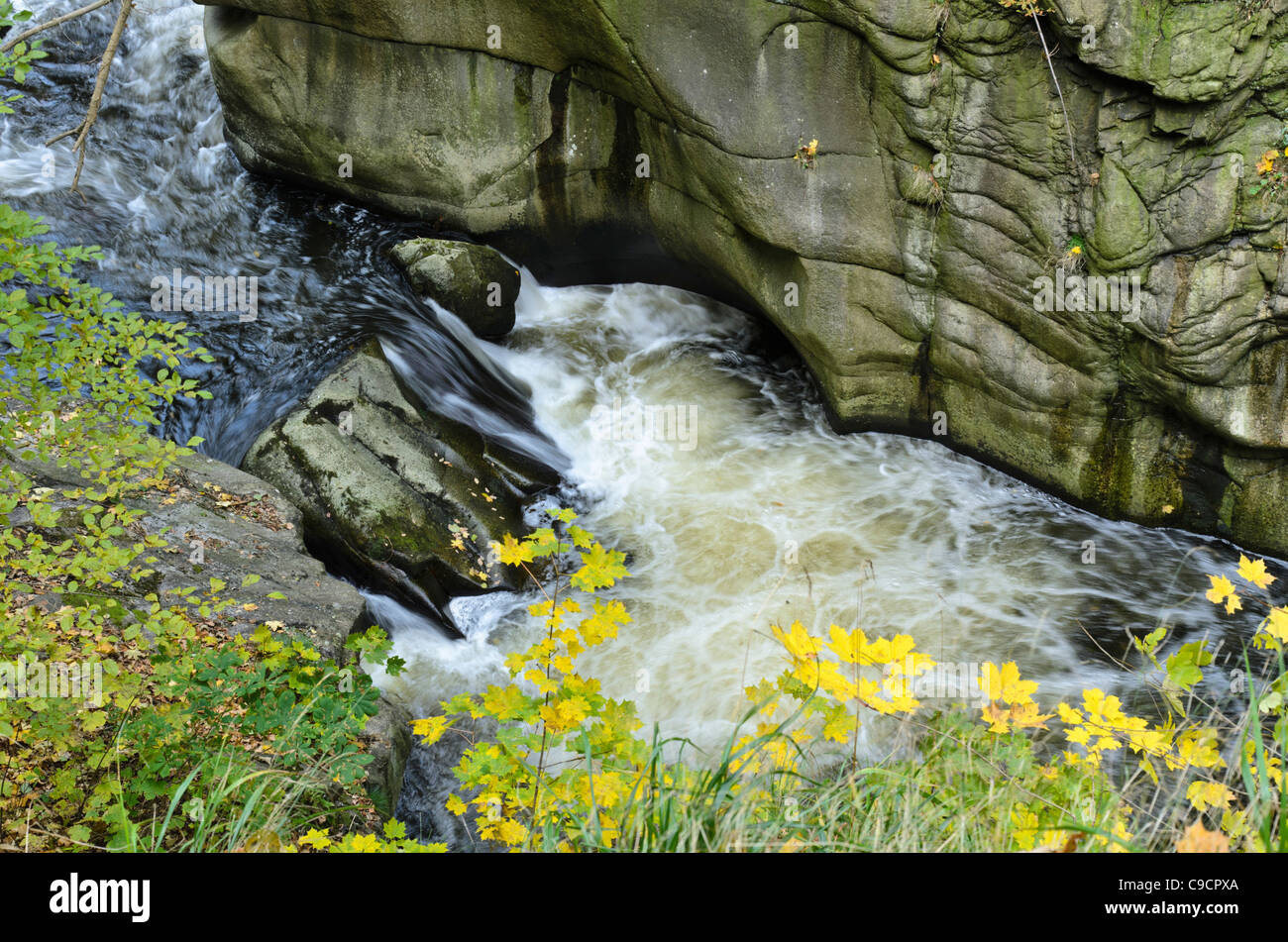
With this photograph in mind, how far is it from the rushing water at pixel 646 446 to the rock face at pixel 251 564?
2.23ft

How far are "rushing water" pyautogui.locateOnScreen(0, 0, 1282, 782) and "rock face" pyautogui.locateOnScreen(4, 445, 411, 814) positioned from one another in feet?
2.23

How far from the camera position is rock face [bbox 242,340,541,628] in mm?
5883

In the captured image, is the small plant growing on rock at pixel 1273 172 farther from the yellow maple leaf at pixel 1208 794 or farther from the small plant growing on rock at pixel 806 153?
the yellow maple leaf at pixel 1208 794

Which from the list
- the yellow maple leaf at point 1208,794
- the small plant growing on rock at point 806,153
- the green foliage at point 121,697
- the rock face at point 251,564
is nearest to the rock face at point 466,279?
the rock face at point 251,564

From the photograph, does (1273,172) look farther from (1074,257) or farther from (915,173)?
(915,173)

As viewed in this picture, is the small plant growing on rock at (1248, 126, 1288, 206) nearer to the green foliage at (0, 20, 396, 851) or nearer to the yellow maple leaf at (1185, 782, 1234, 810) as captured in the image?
the yellow maple leaf at (1185, 782, 1234, 810)

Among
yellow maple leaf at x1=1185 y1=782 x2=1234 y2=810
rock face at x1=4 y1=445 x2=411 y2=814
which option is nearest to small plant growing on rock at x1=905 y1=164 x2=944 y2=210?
rock face at x1=4 y1=445 x2=411 y2=814

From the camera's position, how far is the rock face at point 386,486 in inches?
Result: 232

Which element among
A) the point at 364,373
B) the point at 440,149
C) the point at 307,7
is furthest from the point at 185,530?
the point at 307,7

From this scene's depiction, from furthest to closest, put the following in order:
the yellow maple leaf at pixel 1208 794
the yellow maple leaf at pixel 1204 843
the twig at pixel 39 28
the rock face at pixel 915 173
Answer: the rock face at pixel 915 173 → the twig at pixel 39 28 → the yellow maple leaf at pixel 1208 794 → the yellow maple leaf at pixel 1204 843

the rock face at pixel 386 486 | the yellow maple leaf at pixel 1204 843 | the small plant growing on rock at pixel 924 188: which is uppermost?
the small plant growing on rock at pixel 924 188

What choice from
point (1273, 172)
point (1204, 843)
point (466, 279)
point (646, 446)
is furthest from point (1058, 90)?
point (1204, 843)

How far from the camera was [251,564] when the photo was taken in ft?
16.3

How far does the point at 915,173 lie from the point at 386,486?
13.4ft
